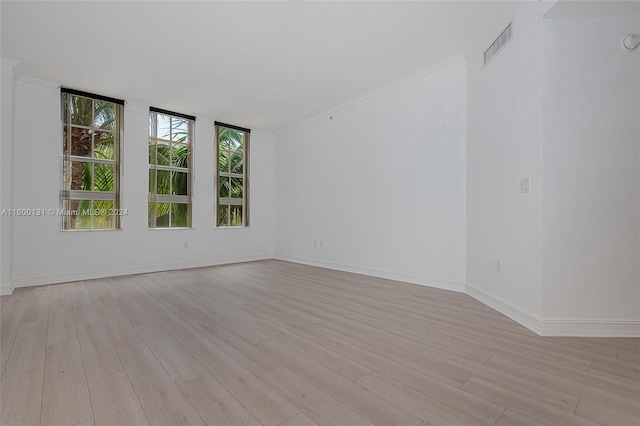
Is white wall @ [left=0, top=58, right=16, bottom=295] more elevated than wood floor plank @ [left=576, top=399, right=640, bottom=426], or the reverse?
white wall @ [left=0, top=58, right=16, bottom=295]

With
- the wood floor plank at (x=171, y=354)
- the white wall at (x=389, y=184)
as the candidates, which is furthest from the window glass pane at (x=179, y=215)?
the wood floor plank at (x=171, y=354)

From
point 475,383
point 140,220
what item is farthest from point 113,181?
point 475,383

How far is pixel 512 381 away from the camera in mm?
1719

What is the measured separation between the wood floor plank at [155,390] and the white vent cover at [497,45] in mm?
4047

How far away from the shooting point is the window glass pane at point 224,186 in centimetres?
639

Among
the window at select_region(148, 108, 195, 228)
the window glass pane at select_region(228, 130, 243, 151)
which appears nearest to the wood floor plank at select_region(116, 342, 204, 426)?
the window at select_region(148, 108, 195, 228)

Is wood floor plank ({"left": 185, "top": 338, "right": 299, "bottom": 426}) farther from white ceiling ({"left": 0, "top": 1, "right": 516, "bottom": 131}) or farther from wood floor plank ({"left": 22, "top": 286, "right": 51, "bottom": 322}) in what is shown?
white ceiling ({"left": 0, "top": 1, "right": 516, "bottom": 131})

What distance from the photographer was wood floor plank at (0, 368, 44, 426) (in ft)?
4.61

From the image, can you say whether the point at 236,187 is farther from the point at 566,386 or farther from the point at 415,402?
the point at 566,386

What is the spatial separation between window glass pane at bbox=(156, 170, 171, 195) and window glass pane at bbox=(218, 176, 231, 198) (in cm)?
100

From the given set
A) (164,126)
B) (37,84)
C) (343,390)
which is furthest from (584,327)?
(37,84)

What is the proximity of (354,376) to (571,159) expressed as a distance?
97.4 inches

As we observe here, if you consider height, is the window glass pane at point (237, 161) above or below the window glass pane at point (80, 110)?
below

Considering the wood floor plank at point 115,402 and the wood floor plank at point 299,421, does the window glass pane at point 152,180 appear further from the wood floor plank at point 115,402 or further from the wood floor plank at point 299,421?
the wood floor plank at point 299,421
